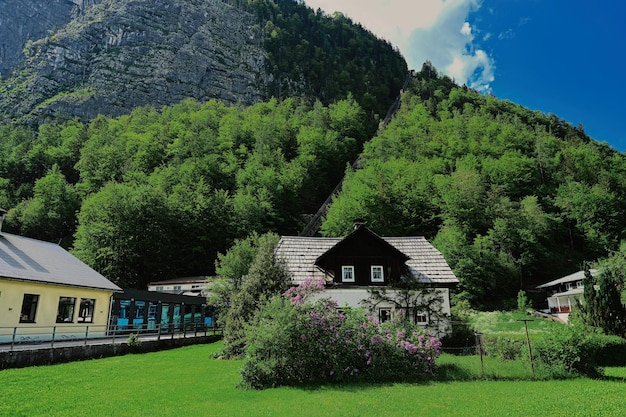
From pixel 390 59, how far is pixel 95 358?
148m

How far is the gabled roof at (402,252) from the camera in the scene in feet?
80.2

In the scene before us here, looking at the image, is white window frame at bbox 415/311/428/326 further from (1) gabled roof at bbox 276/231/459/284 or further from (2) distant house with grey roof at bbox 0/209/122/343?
(2) distant house with grey roof at bbox 0/209/122/343

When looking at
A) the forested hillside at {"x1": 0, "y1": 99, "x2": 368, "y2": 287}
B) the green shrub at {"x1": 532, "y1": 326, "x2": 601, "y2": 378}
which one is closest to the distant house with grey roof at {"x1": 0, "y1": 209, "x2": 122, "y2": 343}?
the green shrub at {"x1": 532, "y1": 326, "x2": 601, "y2": 378}

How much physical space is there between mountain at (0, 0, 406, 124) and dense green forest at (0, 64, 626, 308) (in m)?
17.1

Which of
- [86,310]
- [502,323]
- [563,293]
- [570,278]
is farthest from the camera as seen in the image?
[570,278]

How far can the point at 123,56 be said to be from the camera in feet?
360

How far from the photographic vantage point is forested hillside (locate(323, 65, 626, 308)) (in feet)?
155

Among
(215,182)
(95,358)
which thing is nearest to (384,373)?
(95,358)

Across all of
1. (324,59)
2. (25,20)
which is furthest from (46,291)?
(25,20)

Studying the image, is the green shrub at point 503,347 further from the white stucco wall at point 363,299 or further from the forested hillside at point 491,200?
the forested hillside at point 491,200

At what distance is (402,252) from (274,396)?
16.7 meters

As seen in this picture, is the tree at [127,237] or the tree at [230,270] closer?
the tree at [230,270]

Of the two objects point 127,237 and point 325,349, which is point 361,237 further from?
point 127,237

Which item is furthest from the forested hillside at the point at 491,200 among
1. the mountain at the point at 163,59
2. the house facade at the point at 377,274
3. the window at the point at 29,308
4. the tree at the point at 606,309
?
the mountain at the point at 163,59
